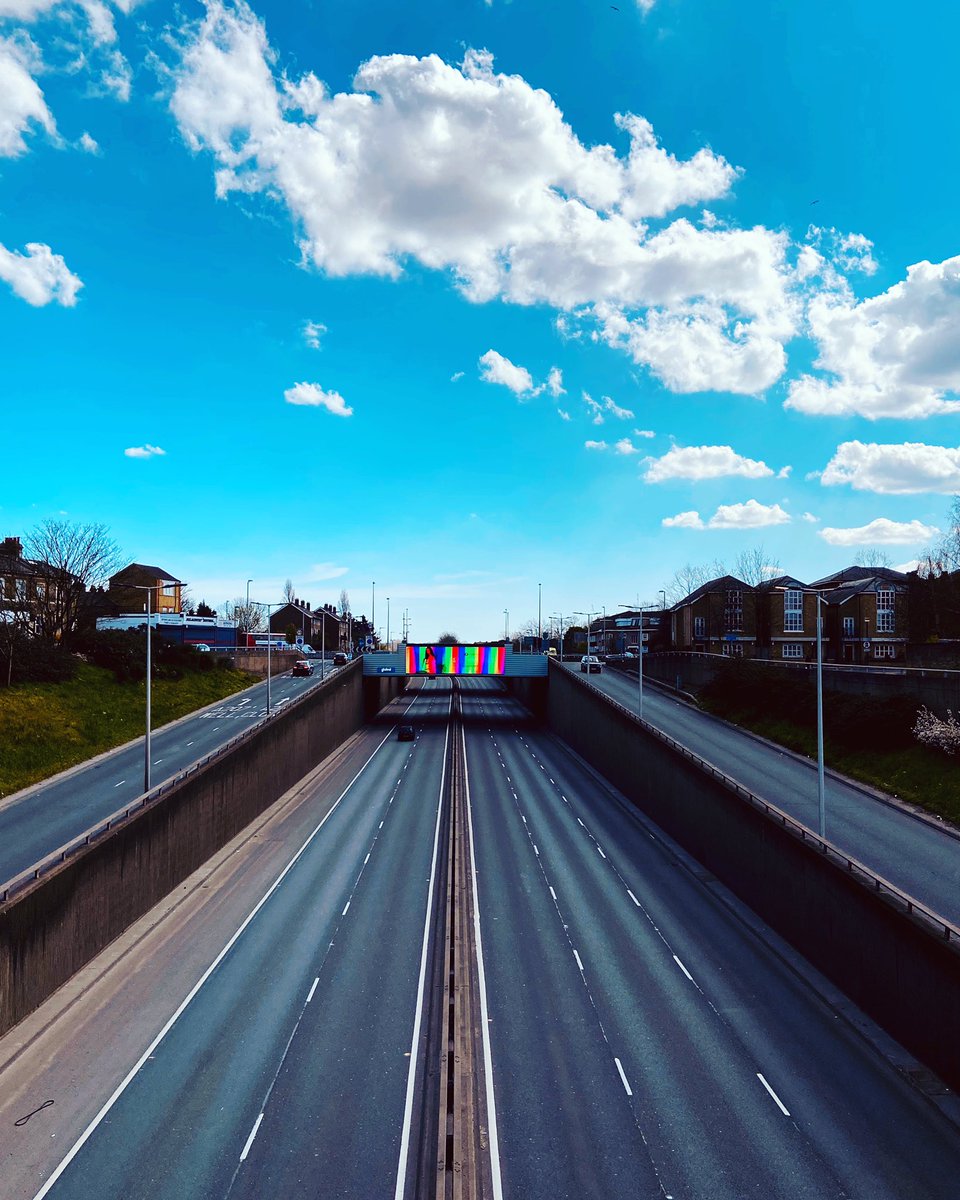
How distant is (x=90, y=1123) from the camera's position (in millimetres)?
14367

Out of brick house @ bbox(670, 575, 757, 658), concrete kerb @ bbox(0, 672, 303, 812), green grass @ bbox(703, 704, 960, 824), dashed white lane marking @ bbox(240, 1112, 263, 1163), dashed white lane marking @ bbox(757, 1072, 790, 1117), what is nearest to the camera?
dashed white lane marking @ bbox(240, 1112, 263, 1163)

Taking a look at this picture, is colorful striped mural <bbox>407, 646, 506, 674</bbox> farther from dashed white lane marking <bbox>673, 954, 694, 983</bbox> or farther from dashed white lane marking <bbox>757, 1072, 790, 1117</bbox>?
dashed white lane marking <bbox>757, 1072, 790, 1117</bbox>

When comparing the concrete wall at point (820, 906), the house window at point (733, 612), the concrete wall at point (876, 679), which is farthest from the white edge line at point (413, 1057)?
the house window at point (733, 612)

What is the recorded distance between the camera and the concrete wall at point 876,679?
3738 cm

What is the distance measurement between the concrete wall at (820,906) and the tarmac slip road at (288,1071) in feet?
37.7

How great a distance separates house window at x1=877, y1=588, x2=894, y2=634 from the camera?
77.0 meters

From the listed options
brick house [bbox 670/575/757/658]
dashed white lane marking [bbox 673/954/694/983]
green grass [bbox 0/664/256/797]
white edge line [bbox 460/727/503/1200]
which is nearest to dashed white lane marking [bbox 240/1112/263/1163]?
white edge line [bbox 460/727/503/1200]

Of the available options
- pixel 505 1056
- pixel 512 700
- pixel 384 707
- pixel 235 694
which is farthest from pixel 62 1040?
pixel 512 700

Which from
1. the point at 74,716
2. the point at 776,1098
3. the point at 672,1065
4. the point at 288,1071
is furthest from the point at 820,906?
the point at 74,716

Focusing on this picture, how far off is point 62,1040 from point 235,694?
189 ft

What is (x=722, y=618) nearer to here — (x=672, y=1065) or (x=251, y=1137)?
(x=672, y=1065)

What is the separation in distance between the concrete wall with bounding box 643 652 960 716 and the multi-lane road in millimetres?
18550

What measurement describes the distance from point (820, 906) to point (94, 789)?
3431 centimetres

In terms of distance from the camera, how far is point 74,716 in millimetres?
50250
